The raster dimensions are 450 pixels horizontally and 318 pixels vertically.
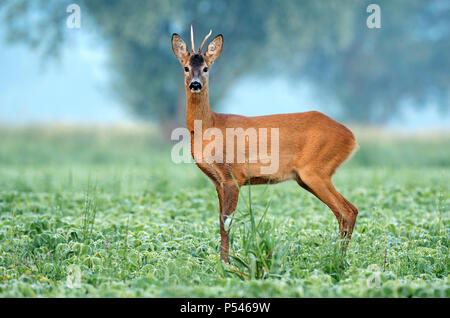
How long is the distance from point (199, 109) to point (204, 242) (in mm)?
1248

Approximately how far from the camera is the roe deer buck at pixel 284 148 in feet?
16.3

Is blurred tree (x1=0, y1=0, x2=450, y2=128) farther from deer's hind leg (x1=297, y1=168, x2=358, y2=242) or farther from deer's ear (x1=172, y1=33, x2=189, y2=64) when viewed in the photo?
deer's hind leg (x1=297, y1=168, x2=358, y2=242)

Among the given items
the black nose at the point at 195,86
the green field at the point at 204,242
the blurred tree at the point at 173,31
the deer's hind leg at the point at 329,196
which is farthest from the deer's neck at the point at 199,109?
the blurred tree at the point at 173,31

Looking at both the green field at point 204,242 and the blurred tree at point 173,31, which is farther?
the blurred tree at point 173,31

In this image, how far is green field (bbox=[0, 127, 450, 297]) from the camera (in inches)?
152

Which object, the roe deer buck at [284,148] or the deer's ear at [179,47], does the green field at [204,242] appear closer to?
the roe deer buck at [284,148]

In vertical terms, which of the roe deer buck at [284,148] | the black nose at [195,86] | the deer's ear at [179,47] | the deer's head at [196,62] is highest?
the deer's ear at [179,47]

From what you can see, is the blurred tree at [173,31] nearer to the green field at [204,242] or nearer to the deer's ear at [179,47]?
the green field at [204,242]

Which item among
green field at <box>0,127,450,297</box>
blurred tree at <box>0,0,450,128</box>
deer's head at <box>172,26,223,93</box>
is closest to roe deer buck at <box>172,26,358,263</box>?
deer's head at <box>172,26,223,93</box>

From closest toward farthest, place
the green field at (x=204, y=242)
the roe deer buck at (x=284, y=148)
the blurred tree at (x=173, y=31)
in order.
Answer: the green field at (x=204, y=242) → the roe deer buck at (x=284, y=148) → the blurred tree at (x=173, y=31)

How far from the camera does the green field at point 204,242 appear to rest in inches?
152

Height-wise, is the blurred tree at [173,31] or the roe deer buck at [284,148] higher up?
the blurred tree at [173,31]

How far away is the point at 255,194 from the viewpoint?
865cm

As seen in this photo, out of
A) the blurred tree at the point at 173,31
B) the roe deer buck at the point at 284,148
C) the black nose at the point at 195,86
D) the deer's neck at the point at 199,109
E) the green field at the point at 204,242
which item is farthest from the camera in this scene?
the blurred tree at the point at 173,31
